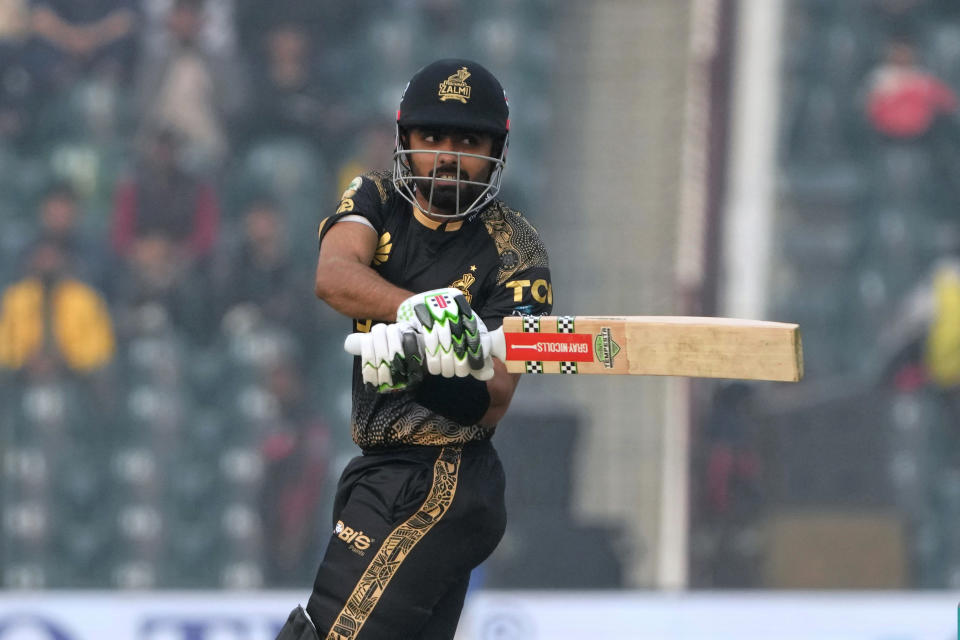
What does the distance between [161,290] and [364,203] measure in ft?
14.4

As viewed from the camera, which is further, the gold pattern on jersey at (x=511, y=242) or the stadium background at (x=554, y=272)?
the stadium background at (x=554, y=272)

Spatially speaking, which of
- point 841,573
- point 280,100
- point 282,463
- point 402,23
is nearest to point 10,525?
point 282,463

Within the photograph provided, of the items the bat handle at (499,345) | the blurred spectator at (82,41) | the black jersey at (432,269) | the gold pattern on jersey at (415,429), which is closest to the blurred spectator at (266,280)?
the blurred spectator at (82,41)

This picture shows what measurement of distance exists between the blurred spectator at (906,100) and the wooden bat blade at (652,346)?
5.26m

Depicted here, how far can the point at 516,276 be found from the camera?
10.6 ft

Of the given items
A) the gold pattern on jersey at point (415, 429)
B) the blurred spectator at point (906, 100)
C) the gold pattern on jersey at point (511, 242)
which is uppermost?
the blurred spectator at point (906, 100)

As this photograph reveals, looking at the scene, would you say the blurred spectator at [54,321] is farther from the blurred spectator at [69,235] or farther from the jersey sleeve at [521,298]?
the jersey sleeve at [521,298]

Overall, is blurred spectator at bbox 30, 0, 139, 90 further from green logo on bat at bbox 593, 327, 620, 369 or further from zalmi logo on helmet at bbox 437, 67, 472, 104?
green logo on bat at bbox 593, 327, 620, 369

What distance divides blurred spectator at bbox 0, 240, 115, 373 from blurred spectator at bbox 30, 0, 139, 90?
100 centimetres

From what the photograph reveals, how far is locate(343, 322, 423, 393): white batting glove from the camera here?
9.29 feet

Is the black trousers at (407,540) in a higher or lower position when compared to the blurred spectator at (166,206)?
lower

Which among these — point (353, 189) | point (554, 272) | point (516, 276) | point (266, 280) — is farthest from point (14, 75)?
point (516, 276)

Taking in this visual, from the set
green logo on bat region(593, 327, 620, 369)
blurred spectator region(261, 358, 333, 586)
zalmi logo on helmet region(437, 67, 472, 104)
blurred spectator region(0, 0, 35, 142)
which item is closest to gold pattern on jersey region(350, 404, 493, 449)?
green logo on bat region(593, 327, 620, 369)

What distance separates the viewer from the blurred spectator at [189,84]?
25.4ft
